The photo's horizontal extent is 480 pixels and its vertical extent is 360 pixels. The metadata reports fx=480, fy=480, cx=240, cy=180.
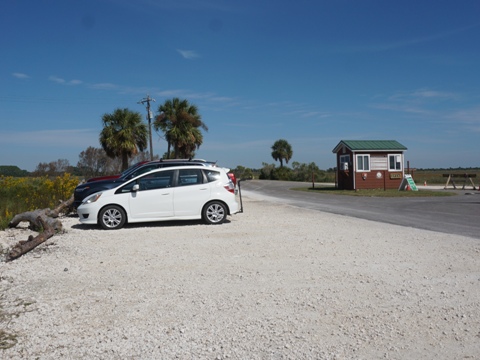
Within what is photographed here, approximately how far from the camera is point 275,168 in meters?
64.4

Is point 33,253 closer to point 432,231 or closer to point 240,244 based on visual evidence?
point 240,244

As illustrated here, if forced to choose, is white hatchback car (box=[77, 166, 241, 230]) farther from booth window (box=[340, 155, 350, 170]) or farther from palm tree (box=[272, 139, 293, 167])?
palm tree (box=[272, 139, 293, 167])

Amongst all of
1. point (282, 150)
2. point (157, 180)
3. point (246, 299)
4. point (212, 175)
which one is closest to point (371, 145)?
Answer: point (212, 175)

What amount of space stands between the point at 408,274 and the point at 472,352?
8.87ft

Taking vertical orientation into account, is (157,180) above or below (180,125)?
below

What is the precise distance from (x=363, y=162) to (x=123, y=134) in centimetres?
1757

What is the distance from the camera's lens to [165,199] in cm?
1275

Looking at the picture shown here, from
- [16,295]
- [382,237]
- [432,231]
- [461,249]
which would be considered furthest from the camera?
[432,231]

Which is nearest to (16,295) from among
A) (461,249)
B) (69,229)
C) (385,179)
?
(69,229)

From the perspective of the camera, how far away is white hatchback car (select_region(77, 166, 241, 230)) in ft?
40.6

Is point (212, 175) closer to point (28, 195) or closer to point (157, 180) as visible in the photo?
point (157, 180)

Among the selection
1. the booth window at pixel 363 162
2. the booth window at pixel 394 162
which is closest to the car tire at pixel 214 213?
the booth window at pixel 363 162

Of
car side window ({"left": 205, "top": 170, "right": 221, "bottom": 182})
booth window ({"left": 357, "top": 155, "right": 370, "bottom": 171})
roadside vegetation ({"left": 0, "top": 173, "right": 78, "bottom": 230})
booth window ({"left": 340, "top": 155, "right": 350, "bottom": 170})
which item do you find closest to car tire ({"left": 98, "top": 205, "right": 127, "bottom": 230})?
car side window ({"left": 205, "top": 170, "right": 221, "bottom": 182})

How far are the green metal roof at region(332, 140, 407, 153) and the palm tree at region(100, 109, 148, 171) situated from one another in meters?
15.4
